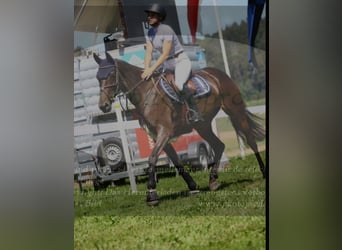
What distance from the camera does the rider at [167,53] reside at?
477cm

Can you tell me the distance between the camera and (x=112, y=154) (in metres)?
4.81

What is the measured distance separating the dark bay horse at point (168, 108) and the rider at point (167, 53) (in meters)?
0.07

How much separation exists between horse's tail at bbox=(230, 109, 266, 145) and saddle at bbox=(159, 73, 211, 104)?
0.35m

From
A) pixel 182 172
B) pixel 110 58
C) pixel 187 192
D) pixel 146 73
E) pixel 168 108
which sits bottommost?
pixel 187 192

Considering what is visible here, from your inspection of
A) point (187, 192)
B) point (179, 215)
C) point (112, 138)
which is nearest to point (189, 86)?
point (112, 138)

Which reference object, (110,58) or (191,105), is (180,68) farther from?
(110,58)

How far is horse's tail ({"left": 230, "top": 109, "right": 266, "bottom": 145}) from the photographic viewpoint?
478 cm

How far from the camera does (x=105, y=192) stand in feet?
15.8

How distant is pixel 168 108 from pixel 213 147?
1.74ft
